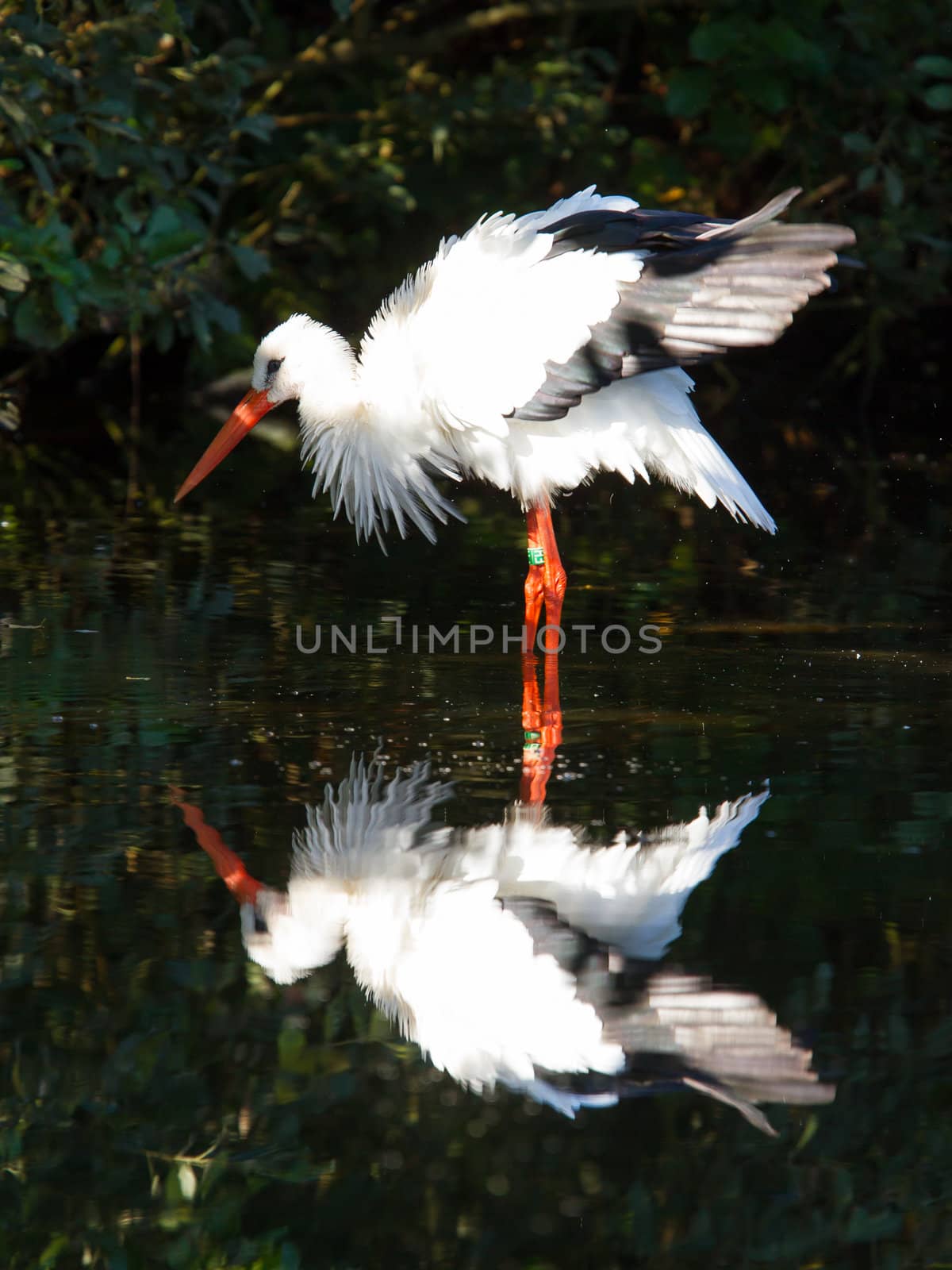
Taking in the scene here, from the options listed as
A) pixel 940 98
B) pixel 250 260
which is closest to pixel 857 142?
pixel 940 98

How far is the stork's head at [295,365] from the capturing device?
7625 mm

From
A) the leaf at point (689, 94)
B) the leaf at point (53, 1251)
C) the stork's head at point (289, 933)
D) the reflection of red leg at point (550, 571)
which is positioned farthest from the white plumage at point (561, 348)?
the leaf at point (689, 94)

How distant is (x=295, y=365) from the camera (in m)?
7.78

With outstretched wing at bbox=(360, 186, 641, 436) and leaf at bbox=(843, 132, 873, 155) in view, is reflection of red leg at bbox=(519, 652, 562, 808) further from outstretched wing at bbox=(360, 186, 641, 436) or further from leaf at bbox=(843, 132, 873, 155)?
leaf at bbox=(843, 132, 873, 155)

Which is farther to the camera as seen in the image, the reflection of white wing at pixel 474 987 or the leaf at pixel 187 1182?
the reflection of white wing at pixel 474 987

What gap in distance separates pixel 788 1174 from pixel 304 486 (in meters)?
8.55

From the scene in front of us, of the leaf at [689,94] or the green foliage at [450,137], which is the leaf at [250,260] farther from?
the leaf at [689,94]

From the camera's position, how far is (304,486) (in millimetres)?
11570

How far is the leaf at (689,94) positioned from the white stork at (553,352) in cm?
675

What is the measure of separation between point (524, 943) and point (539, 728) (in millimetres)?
1772

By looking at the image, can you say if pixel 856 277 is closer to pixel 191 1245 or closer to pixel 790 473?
pixel 790 473

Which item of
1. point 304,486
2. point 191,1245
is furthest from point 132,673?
point 304,486

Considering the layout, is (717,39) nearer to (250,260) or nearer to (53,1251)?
(250,260)

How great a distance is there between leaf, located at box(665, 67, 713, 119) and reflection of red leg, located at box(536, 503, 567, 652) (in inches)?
291
